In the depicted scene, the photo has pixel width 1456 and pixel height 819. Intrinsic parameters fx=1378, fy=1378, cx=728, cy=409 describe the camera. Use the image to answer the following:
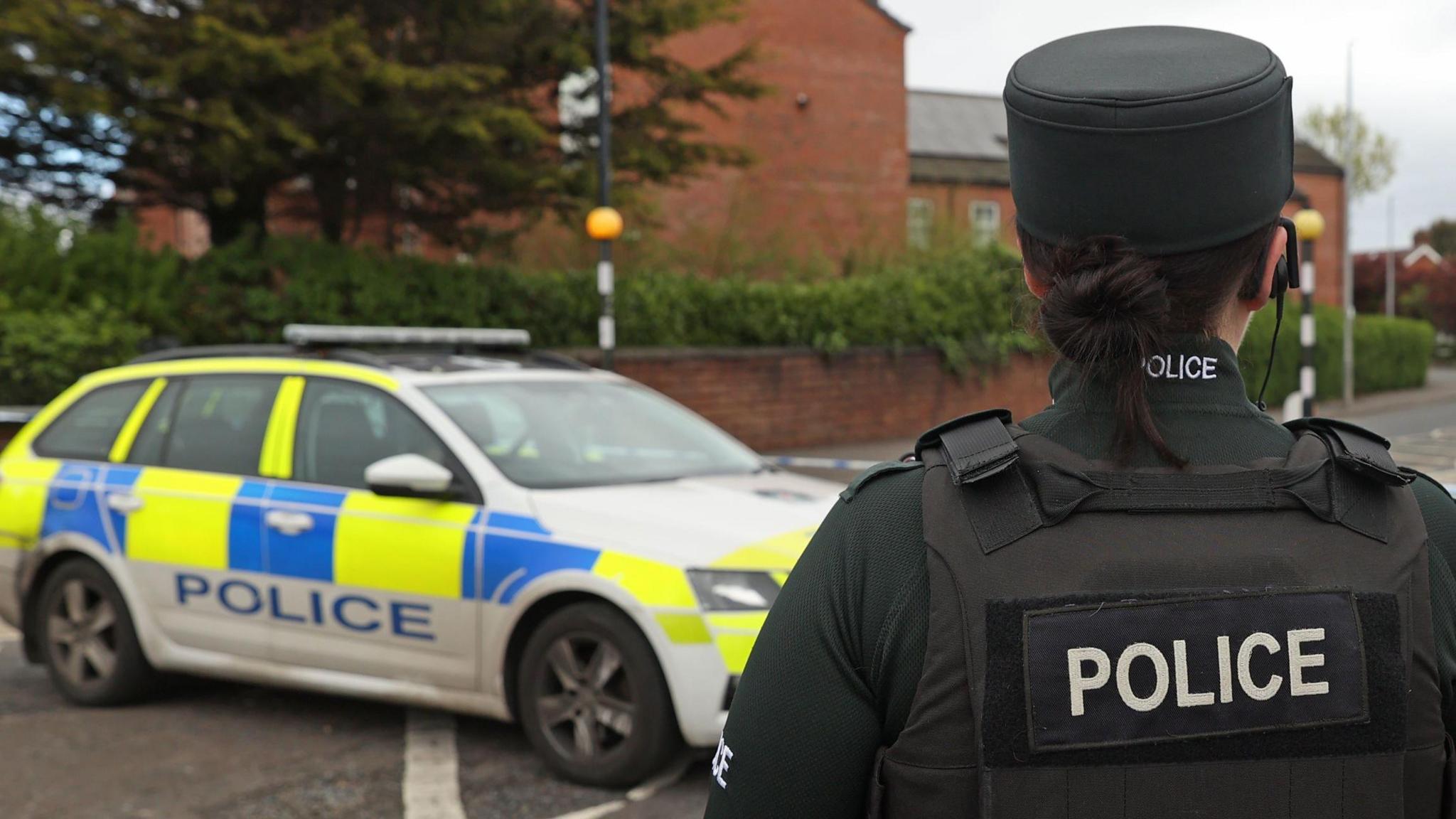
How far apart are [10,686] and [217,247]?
9.01m

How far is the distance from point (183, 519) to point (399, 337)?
4.30 ft

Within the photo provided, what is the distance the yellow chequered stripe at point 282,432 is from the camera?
581 centimetres

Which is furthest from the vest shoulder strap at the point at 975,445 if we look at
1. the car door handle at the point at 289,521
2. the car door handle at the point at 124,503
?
the car door handle at the point at 124,503

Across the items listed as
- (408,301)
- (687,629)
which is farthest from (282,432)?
(408,301)

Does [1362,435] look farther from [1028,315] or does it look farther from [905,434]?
[905,434]

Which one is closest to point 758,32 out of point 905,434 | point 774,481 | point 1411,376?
point 905,434

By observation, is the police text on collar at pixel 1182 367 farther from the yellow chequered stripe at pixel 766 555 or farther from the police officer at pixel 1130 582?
the yellow chequered stripe at pixel 766 555

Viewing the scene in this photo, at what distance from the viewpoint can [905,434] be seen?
21.0 meters

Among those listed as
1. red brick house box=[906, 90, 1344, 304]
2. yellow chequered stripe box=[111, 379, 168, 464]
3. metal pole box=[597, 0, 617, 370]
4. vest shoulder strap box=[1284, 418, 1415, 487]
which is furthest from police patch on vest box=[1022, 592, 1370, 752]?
red brick house box=[906, 90, 1344, 304]

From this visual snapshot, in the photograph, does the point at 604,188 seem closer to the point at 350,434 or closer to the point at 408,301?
the point at 408,301

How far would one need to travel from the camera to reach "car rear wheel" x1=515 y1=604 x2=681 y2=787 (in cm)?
470

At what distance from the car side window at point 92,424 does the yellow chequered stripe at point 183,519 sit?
444 mm

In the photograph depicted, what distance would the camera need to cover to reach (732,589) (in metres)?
4.69

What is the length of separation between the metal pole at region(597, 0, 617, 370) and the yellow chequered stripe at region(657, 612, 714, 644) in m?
10.2
